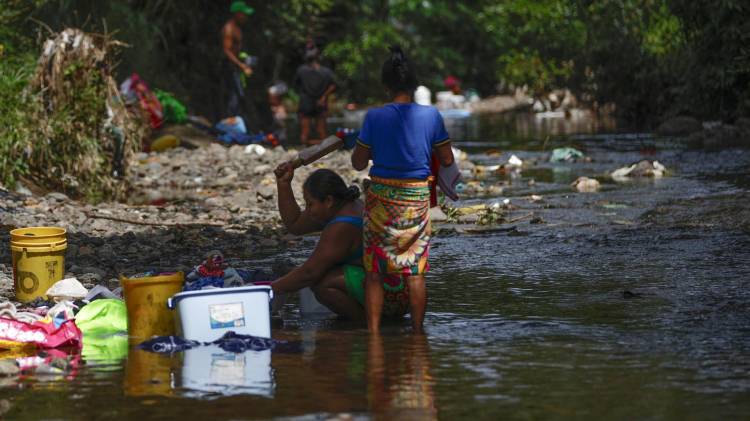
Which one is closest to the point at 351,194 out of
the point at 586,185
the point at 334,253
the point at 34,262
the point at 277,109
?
the point at 334,253

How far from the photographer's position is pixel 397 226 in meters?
6.78

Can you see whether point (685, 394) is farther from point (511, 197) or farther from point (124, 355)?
point (511, 197)

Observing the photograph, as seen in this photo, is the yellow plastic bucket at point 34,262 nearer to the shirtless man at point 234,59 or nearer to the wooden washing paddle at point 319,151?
the wooden washing paddle at point 319,151

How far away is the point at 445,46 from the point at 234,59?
2302cm

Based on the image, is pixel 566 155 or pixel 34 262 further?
pixel 566 155

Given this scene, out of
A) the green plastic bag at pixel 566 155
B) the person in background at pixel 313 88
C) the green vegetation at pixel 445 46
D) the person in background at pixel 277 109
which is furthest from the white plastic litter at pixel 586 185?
the person in background at pixel 277 109

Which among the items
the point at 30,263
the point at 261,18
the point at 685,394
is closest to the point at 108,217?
the point at 30,263

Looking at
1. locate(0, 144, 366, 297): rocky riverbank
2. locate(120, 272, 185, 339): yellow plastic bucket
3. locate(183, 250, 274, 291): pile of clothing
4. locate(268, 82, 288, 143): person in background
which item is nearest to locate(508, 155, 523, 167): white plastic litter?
locate(0, 144, 366, 297): rocky riverbank

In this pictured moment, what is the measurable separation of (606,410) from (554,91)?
96.1 ft

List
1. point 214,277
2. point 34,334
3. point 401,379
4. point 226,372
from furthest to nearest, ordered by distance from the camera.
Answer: point 214,277 → point 34,334 → point 226,372 → point 401,379

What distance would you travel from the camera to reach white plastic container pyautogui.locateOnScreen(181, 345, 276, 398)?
5.65m

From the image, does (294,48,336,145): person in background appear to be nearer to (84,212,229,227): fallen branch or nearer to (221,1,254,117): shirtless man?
(221,1,254,117): shirtless man

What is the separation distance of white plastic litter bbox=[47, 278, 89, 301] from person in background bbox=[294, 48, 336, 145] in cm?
1311

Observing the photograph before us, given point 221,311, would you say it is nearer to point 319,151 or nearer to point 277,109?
point 319,151
